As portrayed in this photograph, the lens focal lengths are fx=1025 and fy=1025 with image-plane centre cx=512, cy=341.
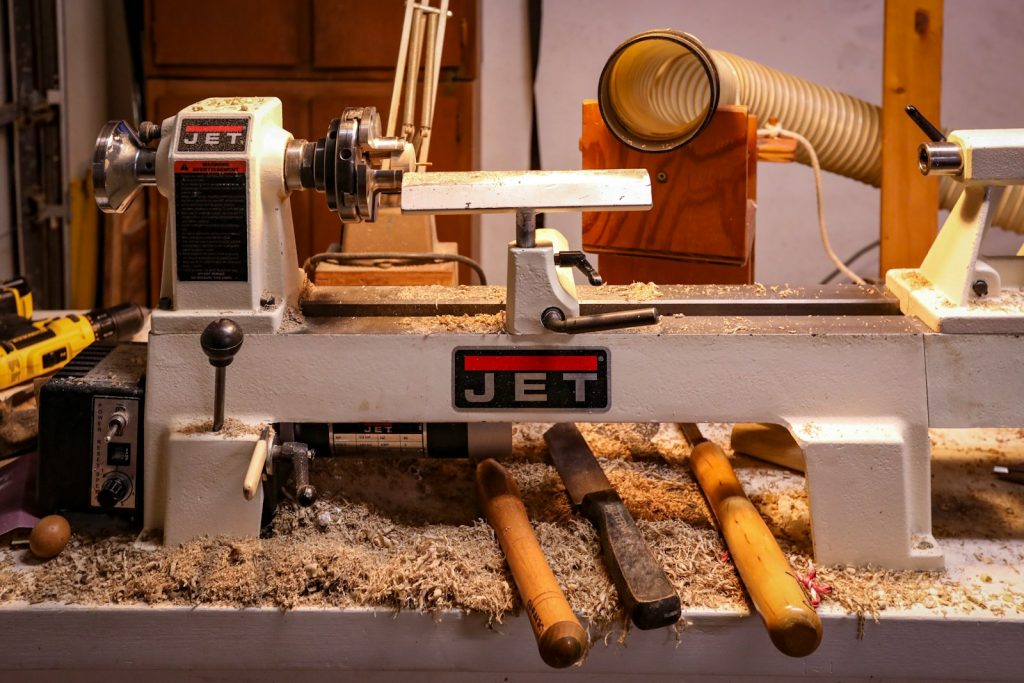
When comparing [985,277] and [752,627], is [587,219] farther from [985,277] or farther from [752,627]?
[752,627]

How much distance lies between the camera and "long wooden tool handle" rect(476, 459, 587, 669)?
1.07 metres

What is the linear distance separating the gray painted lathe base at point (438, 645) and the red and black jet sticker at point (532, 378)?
0.92 feet

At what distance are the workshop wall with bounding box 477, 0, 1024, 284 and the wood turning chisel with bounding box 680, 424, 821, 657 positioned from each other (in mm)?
2324

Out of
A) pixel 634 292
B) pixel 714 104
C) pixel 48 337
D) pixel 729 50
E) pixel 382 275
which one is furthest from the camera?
pixel 729 50

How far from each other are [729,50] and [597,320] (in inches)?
111

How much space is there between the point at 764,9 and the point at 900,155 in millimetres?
1909

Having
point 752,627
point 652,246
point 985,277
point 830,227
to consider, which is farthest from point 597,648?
point 830,227

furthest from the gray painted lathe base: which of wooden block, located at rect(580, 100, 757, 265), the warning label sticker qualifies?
wooden block, located at rect(580, 100, 757, 265)

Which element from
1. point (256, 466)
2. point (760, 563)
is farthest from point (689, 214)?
point (256, 466)

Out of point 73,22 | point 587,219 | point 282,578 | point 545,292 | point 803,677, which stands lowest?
point 803,677

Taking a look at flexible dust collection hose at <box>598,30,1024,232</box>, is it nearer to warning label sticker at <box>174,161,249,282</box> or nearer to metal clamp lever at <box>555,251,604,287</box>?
metal clamp lever at <box>555,251,604,287</box>

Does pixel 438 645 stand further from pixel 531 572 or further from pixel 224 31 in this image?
pixel 224 31

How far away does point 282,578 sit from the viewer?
1.25 meters

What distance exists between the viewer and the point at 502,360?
132 centimetres
